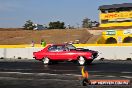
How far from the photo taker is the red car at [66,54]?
25.7 meters

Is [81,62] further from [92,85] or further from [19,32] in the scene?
[19,32]

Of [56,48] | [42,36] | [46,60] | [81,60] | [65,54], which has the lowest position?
[42,36]

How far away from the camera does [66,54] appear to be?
26453mm

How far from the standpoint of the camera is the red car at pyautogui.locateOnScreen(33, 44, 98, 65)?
25.7 m

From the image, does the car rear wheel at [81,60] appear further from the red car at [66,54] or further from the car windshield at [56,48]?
the car windshield at [56,48]

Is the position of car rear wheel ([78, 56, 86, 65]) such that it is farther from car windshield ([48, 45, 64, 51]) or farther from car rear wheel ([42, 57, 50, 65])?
car rear wheel ([42, 57, 50, 65])

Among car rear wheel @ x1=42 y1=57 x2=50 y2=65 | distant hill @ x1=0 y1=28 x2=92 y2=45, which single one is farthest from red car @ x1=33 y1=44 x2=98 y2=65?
distant hill @ x1=0 y1=28 x2=92 y2=45

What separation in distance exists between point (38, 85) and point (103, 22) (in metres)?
67.1

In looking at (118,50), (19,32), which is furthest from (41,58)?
(19,32)

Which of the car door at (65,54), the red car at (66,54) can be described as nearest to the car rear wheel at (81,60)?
the red car at (66,54)

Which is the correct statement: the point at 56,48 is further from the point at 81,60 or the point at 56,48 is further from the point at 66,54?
the point at 81,60

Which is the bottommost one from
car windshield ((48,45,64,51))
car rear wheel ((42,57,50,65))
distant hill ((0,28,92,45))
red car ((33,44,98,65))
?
distant hill ((0,28,92,45))

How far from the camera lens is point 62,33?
82.2 m

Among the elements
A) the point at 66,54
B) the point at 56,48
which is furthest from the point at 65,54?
the point at 56,48
